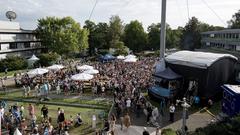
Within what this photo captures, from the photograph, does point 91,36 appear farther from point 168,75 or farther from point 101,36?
point 168,75

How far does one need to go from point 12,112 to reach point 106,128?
26.9 feet

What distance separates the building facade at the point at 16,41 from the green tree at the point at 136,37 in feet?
96.4

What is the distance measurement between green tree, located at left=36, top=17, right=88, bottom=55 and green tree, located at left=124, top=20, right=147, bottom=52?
2236 centimetres

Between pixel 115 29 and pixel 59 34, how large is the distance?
91.7 ft

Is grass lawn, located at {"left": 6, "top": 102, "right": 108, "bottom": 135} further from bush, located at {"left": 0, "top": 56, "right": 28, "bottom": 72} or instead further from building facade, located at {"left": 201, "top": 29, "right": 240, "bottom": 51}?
building facade, located at {"left": 201, "top": 29, "right": 240, "bottom": 51}

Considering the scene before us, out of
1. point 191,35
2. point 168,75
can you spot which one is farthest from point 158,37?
point 168,75

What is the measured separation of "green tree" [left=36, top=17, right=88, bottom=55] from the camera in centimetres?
7175

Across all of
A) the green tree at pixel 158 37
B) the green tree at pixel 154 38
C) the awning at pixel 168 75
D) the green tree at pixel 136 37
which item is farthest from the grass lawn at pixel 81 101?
the green tree at pixel 158 37

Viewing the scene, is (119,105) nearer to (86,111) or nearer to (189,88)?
(86,111)

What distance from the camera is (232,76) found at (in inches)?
1174

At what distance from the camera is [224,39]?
64.7 m

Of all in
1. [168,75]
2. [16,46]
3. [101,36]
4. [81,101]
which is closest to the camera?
[168,75]

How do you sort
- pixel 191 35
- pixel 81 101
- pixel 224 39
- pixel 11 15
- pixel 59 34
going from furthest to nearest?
pixel 191 35, pixel 11 15, pixel 59 34, pixel 224 39, pixel 81 101

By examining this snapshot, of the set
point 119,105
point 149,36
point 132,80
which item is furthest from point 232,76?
point 149,36
